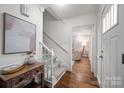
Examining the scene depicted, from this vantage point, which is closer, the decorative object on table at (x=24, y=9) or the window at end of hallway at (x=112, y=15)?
the window at end of hallway at (x=112, y=15)

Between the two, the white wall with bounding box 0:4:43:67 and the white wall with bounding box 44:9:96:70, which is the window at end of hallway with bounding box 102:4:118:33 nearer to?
the white wall with bounding box 0:4:43:67

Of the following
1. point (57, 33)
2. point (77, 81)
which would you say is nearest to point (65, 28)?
point (57, 33)

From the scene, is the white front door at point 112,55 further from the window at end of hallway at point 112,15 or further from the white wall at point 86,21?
the white wall at point 86,21

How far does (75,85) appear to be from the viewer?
2.90 meters

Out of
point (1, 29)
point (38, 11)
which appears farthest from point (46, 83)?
point (38, 11)

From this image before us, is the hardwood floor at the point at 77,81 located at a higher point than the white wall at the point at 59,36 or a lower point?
lower

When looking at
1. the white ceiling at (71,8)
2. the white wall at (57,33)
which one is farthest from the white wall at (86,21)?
the white ceiling at (71,8)

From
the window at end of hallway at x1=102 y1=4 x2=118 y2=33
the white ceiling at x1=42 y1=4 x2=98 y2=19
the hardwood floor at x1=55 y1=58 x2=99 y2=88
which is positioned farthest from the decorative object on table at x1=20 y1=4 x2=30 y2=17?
the hardwood floor at x1=55 y1=58 x2=99 y2=88

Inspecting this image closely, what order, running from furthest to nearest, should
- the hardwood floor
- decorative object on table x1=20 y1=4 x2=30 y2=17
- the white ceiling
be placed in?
1. the white ceiling
2. the hardwood floor
3. decorative object on table x1=20 y1=4 x2=30 y2=17

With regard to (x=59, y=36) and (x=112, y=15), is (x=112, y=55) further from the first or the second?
(x=59, y=36)

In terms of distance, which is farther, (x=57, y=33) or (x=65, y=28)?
(x=57, y=33)

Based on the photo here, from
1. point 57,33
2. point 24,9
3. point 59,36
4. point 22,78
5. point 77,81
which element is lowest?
point 77,81
